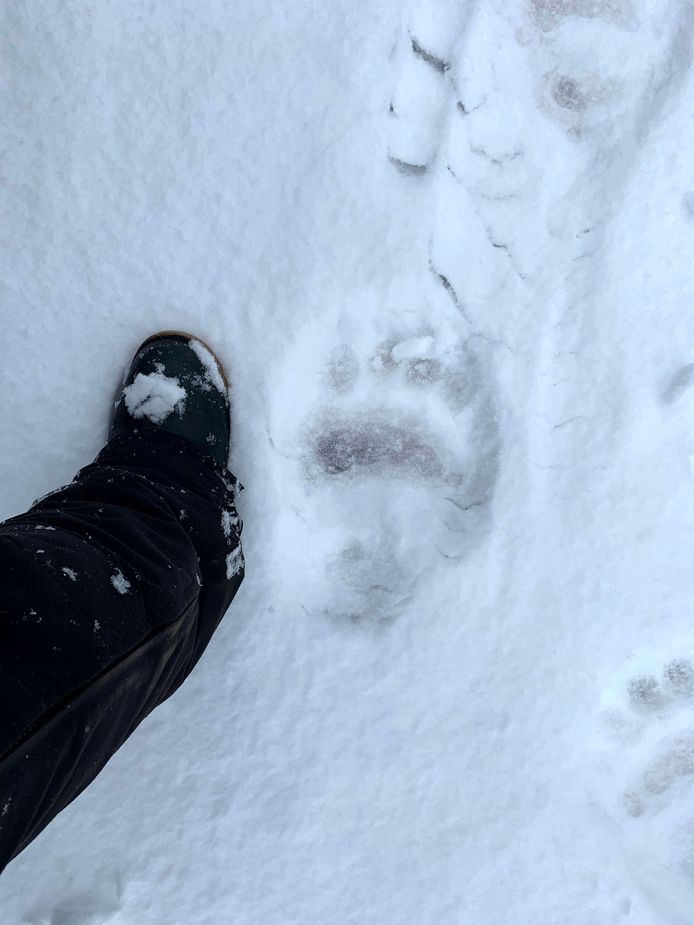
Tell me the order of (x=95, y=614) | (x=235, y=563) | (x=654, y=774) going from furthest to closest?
(x=654, y=774), (x=235, y=563), (x=95, y=614)

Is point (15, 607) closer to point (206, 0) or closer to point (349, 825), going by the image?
point (349, 825)

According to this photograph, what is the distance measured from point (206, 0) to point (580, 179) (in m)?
0.56

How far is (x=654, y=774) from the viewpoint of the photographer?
3.58 feet

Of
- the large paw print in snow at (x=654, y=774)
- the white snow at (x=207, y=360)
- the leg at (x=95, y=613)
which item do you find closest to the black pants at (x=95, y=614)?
the leg at (x=95, y=613)

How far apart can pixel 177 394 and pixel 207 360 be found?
64mm

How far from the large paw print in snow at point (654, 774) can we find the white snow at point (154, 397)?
0.75m

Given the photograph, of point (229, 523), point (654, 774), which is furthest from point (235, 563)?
point (654, 774)

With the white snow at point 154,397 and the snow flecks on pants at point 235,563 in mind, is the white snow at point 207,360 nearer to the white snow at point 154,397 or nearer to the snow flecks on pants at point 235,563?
the white snow at point 154,397

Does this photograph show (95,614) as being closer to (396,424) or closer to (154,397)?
(154,397)

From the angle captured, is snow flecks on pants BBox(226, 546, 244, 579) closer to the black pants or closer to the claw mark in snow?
the black pants

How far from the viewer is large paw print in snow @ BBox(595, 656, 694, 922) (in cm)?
108

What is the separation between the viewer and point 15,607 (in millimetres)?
658

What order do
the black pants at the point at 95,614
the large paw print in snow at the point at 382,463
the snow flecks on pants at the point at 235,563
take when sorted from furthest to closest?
the large paw print in snow at the point at 382,463 < the snow flecks on pants at the point at 235,563 < the black pants at the point at 95,614

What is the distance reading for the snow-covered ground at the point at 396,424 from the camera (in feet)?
3.30
